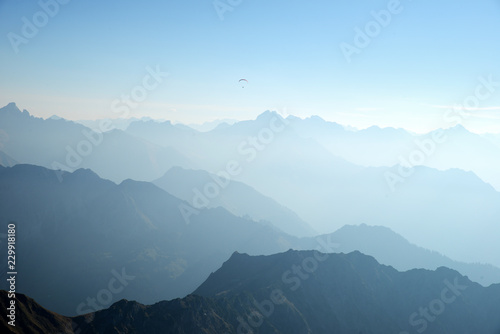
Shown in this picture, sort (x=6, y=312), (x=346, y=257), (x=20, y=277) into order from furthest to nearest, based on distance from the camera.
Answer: (x=20, y=277)
(x=346, y=257)
(x=6, y=312)

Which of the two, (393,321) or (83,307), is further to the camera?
(83,307)

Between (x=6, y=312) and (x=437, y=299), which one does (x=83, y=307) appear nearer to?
(x=6, y=312)

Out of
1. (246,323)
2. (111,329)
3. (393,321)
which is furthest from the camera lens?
(393,321)

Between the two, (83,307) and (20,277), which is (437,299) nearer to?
(83,307)

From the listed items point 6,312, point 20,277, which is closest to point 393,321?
point 6,312

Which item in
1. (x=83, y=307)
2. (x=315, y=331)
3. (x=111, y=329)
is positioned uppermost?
(x=111, y=329)

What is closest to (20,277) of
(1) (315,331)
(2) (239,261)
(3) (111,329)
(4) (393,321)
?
(2) (239,261)

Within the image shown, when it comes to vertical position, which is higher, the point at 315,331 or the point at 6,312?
the point at 6,312
